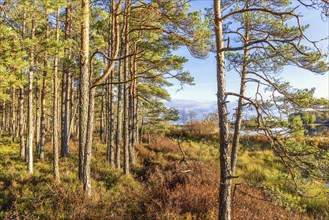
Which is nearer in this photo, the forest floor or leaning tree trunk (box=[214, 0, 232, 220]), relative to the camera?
leaning tree trunk (box=[214, 0, 232, 220])

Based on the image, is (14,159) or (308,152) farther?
(14,159)

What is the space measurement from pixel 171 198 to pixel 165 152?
11.1 metres

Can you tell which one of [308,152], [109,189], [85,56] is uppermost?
[85,56]

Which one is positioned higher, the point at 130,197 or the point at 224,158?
the point at 224,158

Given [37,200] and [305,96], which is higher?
[305,96]

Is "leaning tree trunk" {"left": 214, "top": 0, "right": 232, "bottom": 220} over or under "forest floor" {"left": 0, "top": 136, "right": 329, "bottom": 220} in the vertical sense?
over

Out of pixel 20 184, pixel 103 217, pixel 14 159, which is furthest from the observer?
pixel 14 159

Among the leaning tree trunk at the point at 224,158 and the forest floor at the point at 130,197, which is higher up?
the leaning tree trunk at the point at 224,158

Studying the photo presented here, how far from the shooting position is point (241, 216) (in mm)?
5941

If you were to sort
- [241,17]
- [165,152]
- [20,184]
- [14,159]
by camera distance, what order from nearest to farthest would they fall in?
[20,184] → [241,17] → [14,159] → [165,152]

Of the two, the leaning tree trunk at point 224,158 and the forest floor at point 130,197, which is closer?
the leaning tree trunk at point 224,158

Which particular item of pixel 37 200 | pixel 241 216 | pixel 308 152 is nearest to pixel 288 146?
pixel 308 152

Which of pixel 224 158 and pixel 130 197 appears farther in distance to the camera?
pixel 130 197

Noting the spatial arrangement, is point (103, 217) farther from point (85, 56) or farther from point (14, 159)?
point (14, 159)
